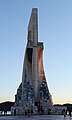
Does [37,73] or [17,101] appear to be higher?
[37,73]

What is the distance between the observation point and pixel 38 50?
64438 mm

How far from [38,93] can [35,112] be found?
721 cm

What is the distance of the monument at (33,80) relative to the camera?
2370 inches

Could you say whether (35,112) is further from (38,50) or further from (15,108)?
(38,50)

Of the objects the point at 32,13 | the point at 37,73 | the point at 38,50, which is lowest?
the point at 37,73

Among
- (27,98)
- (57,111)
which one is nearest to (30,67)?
(27,98)

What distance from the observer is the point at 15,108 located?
58750 millimetres

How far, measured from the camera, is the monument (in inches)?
2370

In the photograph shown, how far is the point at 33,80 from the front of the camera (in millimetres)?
63188

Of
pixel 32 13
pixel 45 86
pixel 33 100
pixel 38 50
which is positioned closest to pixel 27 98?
pixel 33 100

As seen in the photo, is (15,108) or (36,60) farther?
(36,60)

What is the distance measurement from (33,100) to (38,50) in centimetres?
1198

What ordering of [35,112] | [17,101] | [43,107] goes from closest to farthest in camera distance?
1. [35,112]
2. [43,107]
3. [17,101]

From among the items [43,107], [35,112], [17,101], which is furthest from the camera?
[17,101]
